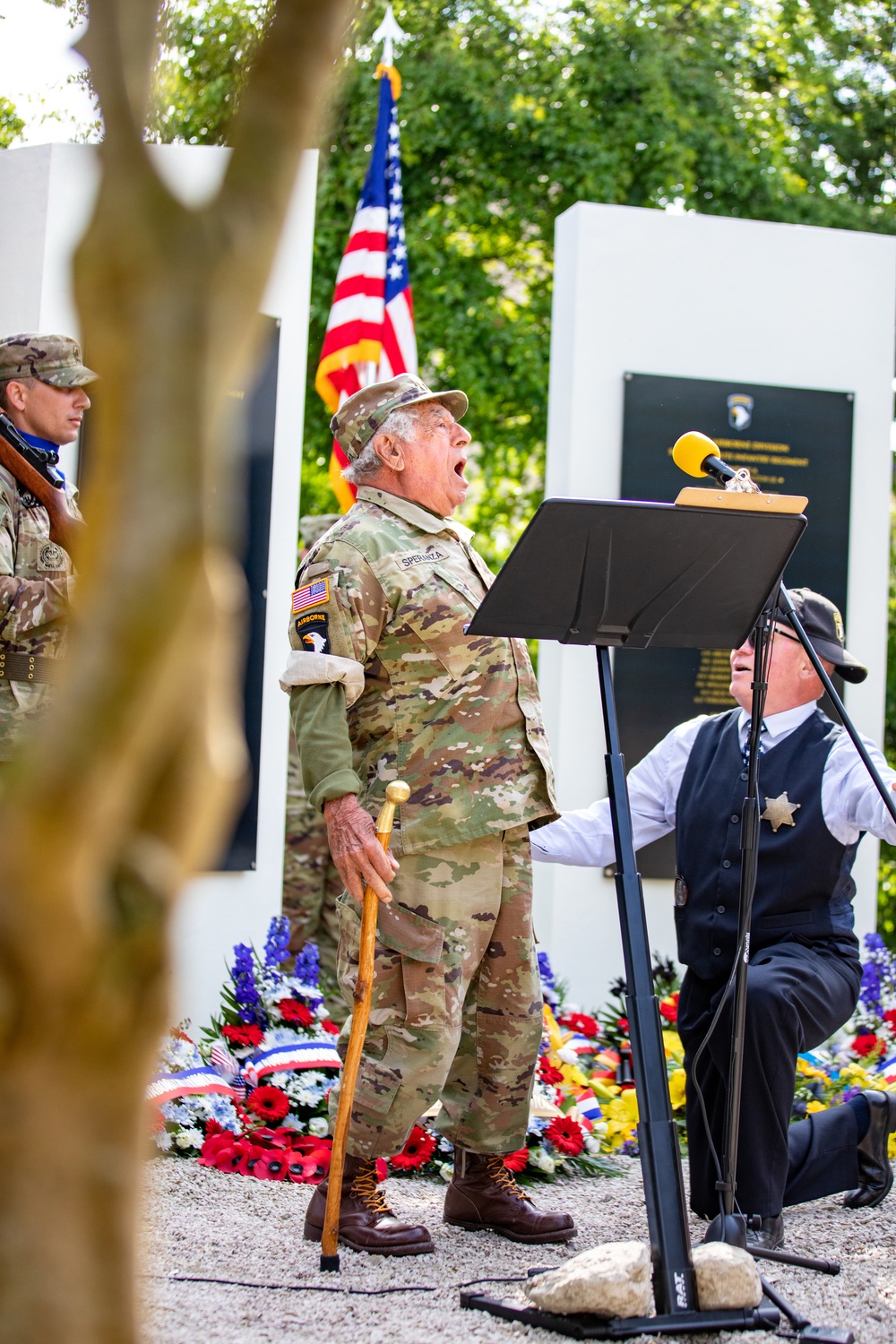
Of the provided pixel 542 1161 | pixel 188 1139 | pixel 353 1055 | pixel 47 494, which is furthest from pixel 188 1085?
pixel 47 494

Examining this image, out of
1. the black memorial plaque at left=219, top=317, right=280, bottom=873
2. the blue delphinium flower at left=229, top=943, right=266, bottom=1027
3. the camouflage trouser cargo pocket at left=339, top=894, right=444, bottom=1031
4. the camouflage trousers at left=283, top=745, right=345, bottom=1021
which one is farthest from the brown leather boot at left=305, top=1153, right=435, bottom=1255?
the camouflage trousers at left=283, top=745, right=345, bottom=1021

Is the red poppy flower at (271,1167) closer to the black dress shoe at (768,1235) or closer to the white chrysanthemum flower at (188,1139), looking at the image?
the white chrysanthemum flower at (188,1139)

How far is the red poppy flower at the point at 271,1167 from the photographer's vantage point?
396cm

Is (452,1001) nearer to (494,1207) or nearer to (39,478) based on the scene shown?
(494,1207)

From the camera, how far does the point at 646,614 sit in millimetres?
2889

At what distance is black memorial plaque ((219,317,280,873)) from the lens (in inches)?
201

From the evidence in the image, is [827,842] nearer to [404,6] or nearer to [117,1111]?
[117,1111]

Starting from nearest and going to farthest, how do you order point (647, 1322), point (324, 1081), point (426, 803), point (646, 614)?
point (647, 1322), point (646, 614), point (426, 803), point (324, 1081)

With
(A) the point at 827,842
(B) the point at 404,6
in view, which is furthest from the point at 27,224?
(B) the point at 404,6

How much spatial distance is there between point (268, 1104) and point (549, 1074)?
0.92 m

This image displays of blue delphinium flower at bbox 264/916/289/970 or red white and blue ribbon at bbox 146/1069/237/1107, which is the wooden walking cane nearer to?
red white and blue ribbon at bbox 146/1069/237/1107

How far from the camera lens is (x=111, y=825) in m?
0.81

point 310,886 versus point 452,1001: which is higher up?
point 452,1001

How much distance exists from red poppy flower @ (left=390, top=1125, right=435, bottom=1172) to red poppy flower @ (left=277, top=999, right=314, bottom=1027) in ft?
2.25
